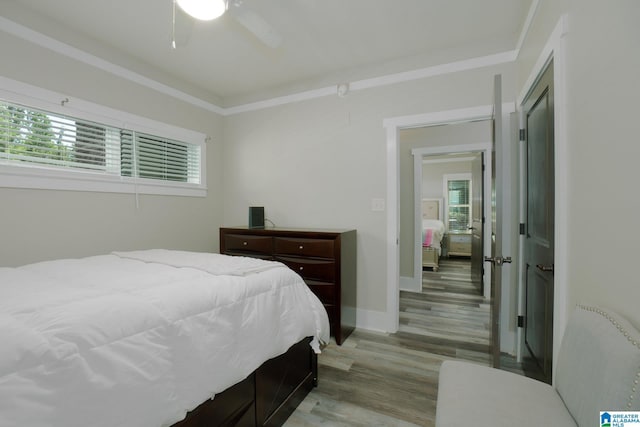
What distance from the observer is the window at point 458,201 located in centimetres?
749

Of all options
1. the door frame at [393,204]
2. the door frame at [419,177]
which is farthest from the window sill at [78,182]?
the door frame at [419,177]

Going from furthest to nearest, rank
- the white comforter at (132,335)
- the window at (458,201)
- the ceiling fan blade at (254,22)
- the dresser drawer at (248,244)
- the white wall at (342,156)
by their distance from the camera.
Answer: the window at (458,201) → the dresser drawer at (248,244) → the white wall at (342,156) → the ceiling fan blade at (254,22) → the white comforter at (132,335)

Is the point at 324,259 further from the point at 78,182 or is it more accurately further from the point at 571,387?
the point at 78,182

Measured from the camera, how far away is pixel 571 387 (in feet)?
3.32

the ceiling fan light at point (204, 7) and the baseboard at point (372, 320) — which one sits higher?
the ceiling fan light at point (204, 7)

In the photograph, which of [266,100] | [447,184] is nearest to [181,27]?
[266,100]

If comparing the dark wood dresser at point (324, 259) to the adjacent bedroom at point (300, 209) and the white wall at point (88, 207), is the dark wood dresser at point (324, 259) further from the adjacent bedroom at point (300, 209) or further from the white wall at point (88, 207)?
the white wall at point (88, 207)

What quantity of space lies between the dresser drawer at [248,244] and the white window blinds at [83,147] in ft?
3.12

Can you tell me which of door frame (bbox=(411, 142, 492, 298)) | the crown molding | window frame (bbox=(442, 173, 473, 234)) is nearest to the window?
window frame (bbox=(442, 173, 473, 234))

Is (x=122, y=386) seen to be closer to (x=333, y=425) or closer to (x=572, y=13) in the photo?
(x=333, y=425)

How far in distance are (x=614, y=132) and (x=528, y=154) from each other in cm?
131

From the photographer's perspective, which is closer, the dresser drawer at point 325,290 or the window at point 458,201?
the dresser drawer at point 325,290

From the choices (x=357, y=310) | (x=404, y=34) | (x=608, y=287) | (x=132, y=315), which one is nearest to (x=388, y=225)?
(x=357, y=310)

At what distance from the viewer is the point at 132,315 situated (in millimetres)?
1003
